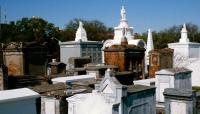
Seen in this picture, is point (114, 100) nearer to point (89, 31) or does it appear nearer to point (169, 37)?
point (169, 37)

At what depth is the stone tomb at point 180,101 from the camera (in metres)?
9.19

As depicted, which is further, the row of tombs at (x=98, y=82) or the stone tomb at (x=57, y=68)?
the stone tomb at (x=57, y=68)

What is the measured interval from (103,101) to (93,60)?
1502 cm

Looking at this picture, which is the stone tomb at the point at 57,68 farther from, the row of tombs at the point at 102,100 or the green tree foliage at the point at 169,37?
the green tree foliage at the point at 169,37

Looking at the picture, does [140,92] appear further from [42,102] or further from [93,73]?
[93,73]

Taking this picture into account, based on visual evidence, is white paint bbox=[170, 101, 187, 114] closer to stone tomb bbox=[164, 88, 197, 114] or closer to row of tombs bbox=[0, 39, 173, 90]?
stone tomb bbox=[164, 88, 197, 114]

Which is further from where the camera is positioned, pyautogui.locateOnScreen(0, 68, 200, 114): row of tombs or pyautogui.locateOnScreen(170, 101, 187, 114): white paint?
pyautogui.locateOnScreen(170, 101, 187, 114): white paint

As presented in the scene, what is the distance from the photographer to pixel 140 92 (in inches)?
378

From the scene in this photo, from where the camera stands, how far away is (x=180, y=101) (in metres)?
9.32

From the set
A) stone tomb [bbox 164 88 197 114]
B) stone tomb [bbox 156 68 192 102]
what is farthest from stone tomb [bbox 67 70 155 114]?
stone tomb [bbox 156 68 192 102]

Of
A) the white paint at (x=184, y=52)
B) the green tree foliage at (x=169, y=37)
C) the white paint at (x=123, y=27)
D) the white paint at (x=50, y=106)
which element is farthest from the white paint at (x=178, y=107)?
the green tree foliage at (x=169, y=37)

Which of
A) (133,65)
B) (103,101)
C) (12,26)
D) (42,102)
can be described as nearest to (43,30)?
(12,26)

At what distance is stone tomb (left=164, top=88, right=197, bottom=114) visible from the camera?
9188 mm

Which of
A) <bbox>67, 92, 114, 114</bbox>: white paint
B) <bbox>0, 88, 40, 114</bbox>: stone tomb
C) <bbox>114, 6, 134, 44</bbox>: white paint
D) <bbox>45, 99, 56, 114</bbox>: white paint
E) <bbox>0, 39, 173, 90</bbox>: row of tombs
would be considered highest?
<bbox>114, 6, 134, 44</bbox>: white paint
